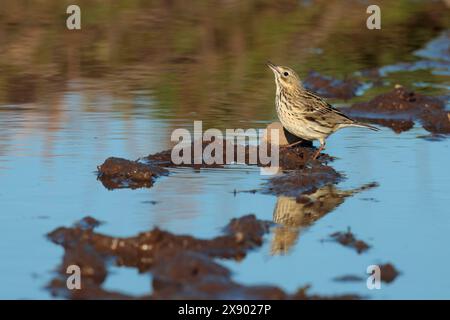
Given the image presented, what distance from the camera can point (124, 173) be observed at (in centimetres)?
1019

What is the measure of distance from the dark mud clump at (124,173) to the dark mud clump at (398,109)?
4093 mm

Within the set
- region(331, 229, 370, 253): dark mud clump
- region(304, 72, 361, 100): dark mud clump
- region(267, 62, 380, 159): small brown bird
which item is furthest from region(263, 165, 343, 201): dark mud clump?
region(304, 72, 361, 100): dark mud clump

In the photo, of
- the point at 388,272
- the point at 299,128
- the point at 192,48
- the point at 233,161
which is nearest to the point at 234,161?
the point at 233,161

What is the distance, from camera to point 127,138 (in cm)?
1189

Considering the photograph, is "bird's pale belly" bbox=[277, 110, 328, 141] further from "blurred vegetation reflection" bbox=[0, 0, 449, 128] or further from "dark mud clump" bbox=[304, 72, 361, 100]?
"dark mud clump" bbox=[304, 72, 361, 100]

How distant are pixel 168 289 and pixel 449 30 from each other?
1340 cm

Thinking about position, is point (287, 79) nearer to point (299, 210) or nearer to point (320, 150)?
point (320, 150)

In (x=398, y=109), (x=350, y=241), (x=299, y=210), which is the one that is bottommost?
(x=350, y=241)

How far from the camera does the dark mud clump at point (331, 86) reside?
1491cm

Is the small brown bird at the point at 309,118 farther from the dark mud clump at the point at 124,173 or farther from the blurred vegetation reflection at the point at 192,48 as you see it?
the dark mud clump at the point at 124,173

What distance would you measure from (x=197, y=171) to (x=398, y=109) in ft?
12.9
